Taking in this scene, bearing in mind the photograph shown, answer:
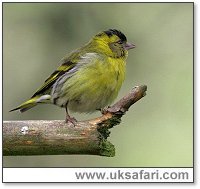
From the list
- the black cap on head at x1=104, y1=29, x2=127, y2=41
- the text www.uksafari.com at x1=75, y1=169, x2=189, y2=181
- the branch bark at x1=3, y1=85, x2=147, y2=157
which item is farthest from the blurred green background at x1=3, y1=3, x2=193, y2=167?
the branch bark at x1=3, y1=85, x2=147, y2=157

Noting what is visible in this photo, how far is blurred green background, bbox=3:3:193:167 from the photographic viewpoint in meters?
6.47

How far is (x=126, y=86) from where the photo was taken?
7.02 metres

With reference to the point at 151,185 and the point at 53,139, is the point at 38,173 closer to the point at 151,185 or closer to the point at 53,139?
the point at 53,139

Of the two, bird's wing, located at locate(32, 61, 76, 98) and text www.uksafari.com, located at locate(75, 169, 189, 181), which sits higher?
bird's wing, located at locate(32, 61, 76, 98)

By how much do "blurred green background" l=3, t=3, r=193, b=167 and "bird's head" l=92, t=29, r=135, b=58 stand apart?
2.46 feet

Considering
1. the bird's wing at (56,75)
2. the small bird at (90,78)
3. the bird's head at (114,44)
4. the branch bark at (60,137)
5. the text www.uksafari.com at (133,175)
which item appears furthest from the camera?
the bird's head at (114,44)

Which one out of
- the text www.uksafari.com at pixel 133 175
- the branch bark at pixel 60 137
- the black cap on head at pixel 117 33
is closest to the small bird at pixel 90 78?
the black cap on head at pixel 117 33

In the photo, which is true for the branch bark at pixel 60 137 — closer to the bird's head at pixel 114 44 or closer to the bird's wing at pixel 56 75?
the bird's wing at pixel 56 75

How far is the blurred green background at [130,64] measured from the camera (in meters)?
6.47

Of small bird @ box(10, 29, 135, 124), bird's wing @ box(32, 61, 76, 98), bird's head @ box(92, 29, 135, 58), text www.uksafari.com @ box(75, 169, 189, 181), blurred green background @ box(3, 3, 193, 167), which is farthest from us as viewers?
blurred green background @ box(3, 3, 193, 167)

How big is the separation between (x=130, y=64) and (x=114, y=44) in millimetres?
1388

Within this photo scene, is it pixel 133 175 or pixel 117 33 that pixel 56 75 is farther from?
pixel 133 175

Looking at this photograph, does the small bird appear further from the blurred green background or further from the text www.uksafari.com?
the blurred green background

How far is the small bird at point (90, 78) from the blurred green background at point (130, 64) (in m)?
0.65
